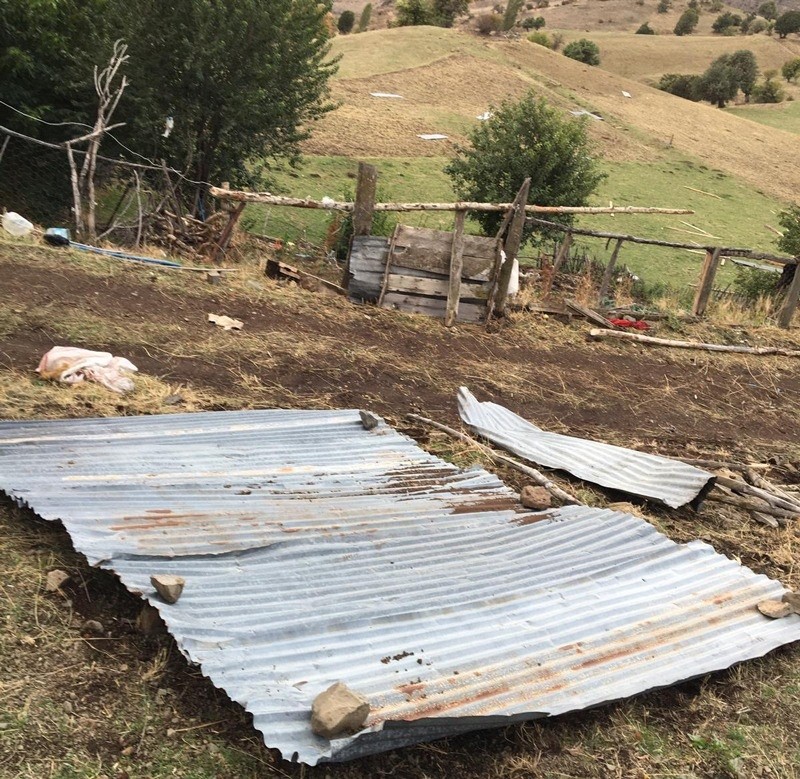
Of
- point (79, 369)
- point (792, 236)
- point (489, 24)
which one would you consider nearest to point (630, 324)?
point (792, 236)

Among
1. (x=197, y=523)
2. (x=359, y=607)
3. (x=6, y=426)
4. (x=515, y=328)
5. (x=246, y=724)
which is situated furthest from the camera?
(x=515, y=328)

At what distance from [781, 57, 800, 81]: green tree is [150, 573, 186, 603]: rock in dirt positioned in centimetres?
7133

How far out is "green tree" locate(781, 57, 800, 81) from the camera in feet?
202

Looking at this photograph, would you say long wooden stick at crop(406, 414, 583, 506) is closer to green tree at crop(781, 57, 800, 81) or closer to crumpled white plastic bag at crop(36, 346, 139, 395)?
crumpled white plastic bag at crop(36, 346, 139, 395)

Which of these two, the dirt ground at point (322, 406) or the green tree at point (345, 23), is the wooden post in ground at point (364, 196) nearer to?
the dirt ground at point (322, 406)

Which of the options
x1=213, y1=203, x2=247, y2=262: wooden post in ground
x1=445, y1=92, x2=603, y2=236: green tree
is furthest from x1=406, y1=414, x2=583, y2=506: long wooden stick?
x1=445, y1=92, x2=603, y2=236: green tree

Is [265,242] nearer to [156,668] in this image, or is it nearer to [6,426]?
[6,426]

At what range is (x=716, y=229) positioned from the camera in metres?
25.0

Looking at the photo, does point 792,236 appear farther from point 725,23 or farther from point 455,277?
point 725,23

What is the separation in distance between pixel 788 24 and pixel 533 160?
80.5 metres

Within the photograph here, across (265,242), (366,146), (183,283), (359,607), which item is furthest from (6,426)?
(366,146)

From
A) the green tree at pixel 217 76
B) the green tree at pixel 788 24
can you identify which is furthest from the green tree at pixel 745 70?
the green tree at pixel 217 76

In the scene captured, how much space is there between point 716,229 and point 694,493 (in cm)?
2215

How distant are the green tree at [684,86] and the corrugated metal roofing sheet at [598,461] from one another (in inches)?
2131
